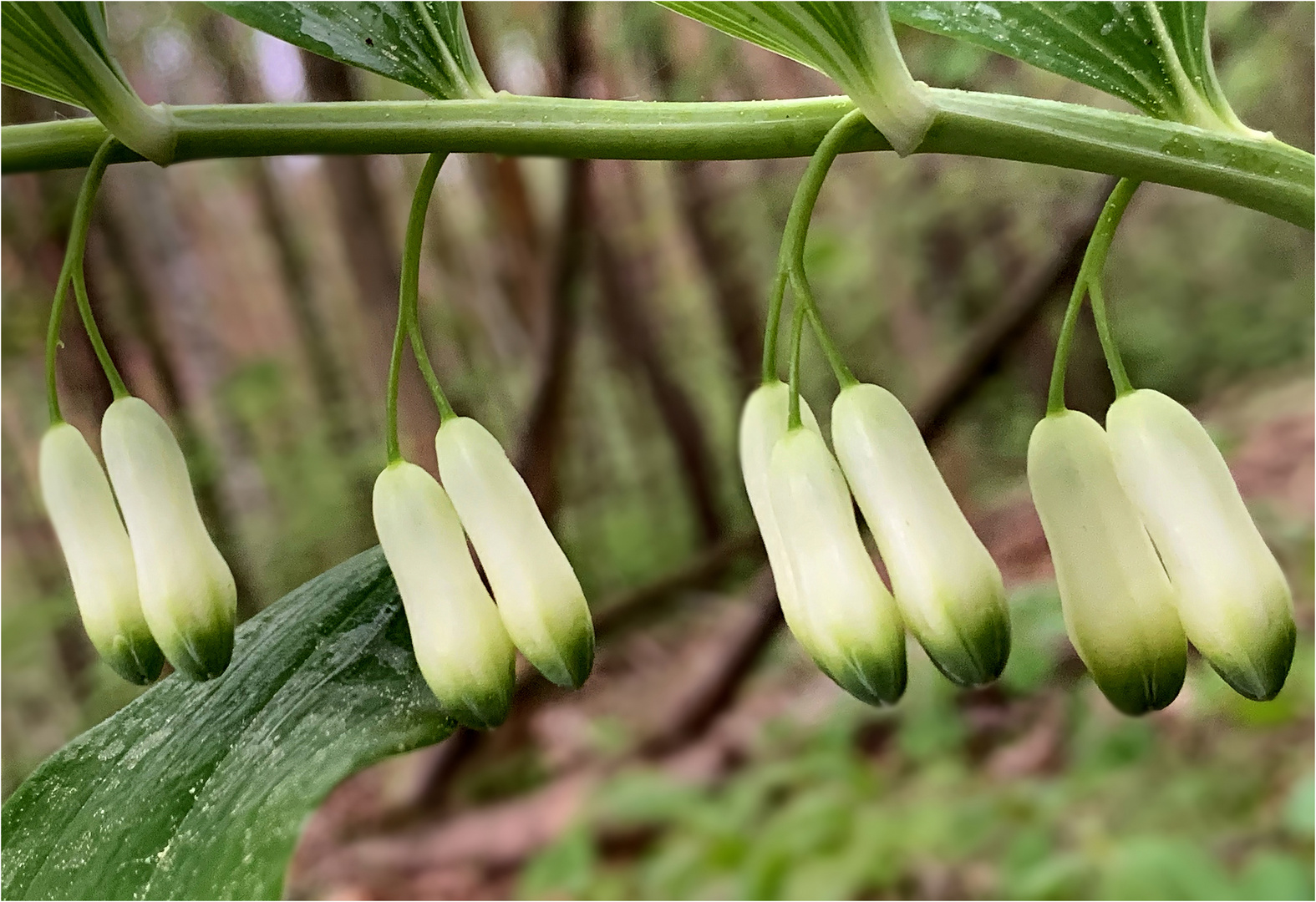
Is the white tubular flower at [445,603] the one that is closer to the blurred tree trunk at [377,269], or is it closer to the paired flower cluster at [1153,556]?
the paired flower cluster at [1153,556]

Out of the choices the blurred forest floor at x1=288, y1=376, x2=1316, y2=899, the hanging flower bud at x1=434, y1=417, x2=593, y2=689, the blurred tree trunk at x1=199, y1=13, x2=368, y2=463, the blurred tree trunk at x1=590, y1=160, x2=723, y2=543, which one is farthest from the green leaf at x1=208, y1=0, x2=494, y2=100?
the blurred tree trunk at x1=590, y1=160, x2=723, y2=543

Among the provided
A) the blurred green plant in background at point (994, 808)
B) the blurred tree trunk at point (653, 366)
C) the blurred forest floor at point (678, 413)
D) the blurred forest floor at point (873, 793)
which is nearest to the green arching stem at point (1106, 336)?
the blurred forest floor at point (678, 413)

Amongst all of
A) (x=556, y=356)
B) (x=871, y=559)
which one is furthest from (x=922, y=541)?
(x=556, y=356)

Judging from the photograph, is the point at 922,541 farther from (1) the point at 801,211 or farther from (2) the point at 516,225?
(2) the point at 516,225

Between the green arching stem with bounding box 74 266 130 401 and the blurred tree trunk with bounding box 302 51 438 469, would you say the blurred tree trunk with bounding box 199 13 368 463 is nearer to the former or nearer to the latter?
the blurred tree trunk with bounding box 302 51 438 469

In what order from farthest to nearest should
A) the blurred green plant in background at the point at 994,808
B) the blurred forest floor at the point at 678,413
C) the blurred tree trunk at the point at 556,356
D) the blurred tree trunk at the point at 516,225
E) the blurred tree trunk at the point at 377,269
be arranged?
the blurred tree trunk at the point at 516,225 < the blurred tree trunk at the point at 377,269 < the blurred tree trunk at the point at 556,356 < the blurred forest floor at the point at 678,413 < the blurred green plant in background at the point at 994,808

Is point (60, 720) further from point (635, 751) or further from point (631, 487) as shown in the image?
point (631, 487)

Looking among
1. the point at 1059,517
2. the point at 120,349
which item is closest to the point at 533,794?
the point at 120,349
